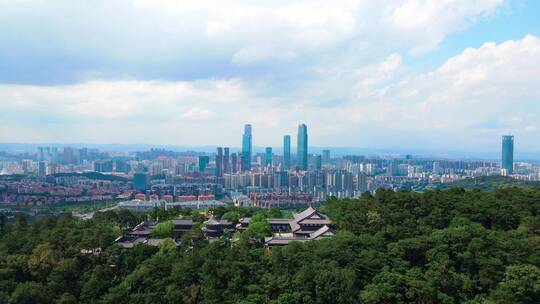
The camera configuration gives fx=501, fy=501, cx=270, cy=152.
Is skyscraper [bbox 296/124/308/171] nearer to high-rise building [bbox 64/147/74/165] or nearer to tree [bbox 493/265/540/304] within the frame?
high-rise building [bbox 64/147/74/165]

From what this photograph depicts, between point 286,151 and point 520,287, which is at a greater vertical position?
point 286,151

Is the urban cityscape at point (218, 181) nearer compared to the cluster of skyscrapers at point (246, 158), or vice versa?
the urban cityscape at point (218, 181)

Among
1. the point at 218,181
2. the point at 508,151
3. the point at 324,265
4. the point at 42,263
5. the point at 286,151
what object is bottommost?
the point at 218,181

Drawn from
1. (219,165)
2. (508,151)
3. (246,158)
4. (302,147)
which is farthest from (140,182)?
(508,151)

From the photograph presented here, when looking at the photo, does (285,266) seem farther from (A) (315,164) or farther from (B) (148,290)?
(A) (315,164)

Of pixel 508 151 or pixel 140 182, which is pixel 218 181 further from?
pixel 508 151

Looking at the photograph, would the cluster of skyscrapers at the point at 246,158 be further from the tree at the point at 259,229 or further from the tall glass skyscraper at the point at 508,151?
the tree at the point at 259,229

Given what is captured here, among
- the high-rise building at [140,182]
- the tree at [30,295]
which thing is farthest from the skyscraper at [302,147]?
the tree at [30,295]
